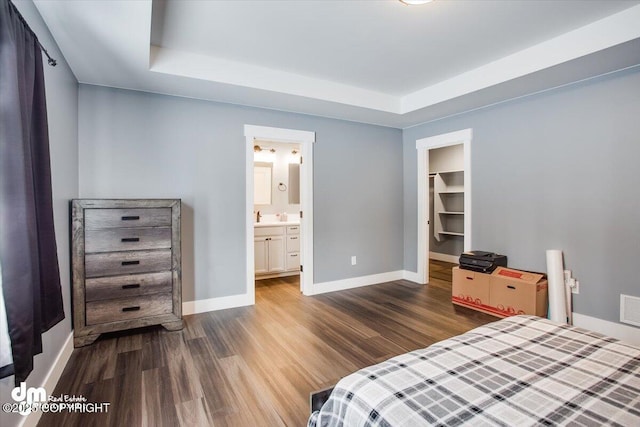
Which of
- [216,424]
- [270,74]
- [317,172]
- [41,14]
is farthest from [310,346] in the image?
[41,14]

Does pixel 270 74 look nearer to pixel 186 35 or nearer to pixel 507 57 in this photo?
pixel 186 35

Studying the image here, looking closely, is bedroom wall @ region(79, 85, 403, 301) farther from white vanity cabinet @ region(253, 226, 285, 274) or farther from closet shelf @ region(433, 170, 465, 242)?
closet shelf @ region(433, 170, 465, 242)

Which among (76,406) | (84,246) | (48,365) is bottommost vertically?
(76,406)

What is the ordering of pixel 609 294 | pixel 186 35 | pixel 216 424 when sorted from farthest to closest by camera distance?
pixel 609 294
pixel 186 35
pixel 216 424

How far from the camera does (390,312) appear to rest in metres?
3.55

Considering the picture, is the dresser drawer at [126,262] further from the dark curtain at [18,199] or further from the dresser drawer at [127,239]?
the dark curtain at [18,199]

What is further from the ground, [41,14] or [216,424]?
[41,14]

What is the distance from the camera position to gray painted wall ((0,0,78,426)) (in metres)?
1.93

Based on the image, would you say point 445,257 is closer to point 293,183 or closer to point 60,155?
point 293,183

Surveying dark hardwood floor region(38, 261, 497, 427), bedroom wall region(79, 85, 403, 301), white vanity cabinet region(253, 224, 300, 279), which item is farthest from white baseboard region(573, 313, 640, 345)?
white vanity cabinet region(253, 224, 300, 279)

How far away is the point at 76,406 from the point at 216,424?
907 millimetres

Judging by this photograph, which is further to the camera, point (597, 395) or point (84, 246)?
point (84, 246)

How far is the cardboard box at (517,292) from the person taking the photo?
312 centimetres

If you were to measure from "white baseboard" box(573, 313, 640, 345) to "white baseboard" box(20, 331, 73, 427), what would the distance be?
13.7ft
